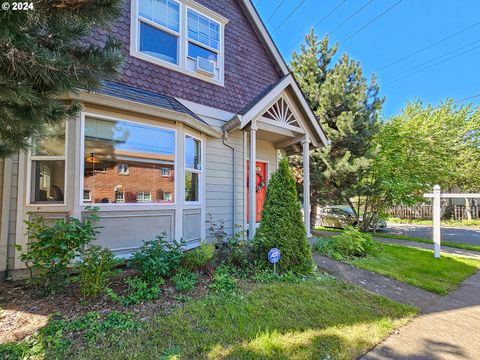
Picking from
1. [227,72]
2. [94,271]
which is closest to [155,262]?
[94,271]

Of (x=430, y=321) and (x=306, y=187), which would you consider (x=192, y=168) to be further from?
(x=430, y=321)

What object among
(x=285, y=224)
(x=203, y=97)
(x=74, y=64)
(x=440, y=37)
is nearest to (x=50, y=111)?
(x=74, y=64)

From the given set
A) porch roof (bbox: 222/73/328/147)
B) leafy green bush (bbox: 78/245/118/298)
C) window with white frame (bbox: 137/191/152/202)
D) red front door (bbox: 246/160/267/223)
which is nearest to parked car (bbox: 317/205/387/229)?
red front door (bbox: 246/160/267/223)

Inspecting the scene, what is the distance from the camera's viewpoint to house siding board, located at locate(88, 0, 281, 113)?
5562mm

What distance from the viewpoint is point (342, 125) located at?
10508 millimetres

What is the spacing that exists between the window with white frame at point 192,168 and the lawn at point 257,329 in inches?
108

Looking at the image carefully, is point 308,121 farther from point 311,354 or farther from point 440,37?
point 440,37

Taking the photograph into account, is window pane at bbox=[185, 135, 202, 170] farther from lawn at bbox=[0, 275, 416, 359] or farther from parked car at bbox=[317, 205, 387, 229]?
parked car at bbox=[317, 205, 387, 229]

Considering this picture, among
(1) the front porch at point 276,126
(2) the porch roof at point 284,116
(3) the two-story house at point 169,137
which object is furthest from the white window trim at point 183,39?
(1) the front porch at point 276,126

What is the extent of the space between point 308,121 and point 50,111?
6654mm

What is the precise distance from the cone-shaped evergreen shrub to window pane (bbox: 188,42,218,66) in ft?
13.7

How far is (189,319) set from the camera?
10.2ft

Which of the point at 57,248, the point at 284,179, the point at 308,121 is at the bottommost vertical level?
the point at 57,248

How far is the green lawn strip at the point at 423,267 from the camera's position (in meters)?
5.13
